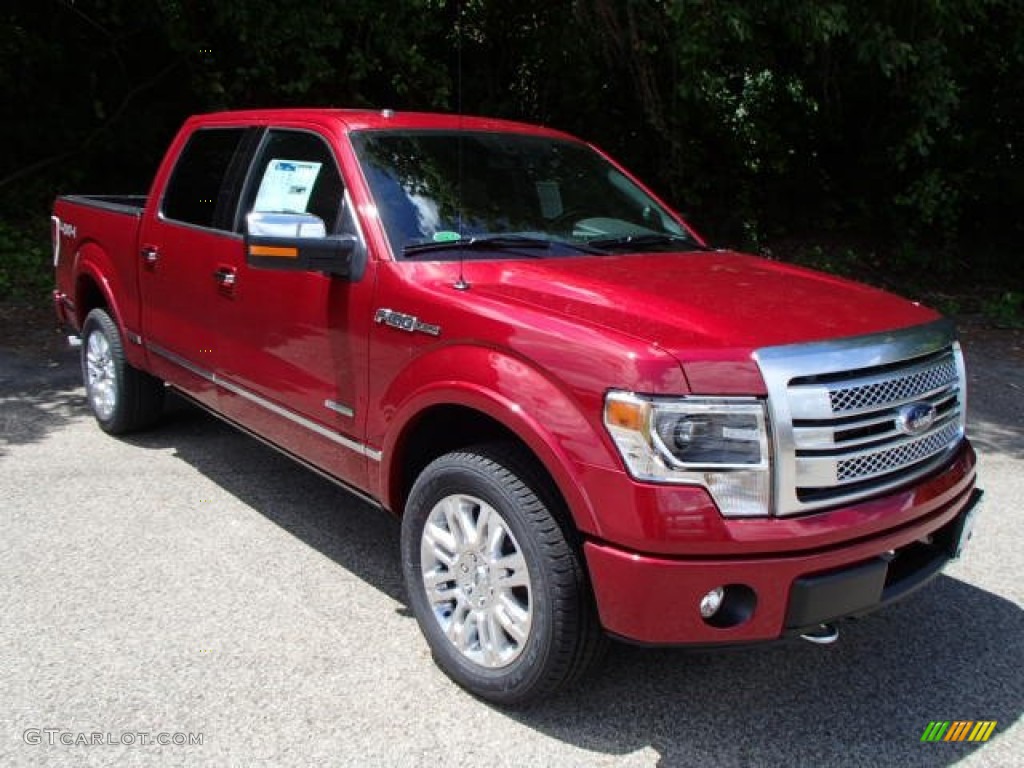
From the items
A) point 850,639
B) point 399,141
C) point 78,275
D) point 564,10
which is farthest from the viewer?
point 564,10

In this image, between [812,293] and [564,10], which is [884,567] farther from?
[564,10]

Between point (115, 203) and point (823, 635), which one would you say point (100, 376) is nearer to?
point (115, 203)

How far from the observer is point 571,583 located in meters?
2.67

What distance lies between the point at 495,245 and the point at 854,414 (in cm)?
149

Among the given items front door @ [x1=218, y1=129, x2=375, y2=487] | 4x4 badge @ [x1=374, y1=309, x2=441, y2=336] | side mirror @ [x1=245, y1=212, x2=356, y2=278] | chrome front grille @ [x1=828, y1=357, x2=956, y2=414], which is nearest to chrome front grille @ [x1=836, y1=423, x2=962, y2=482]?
chrome front grille @ [x1=828, y1=357, x2=956, y2=414]

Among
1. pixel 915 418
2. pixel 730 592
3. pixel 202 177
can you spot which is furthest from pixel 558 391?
pixel 202 177

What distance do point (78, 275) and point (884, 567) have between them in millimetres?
5038

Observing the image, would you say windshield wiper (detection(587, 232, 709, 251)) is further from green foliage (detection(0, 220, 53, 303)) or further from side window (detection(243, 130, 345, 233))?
green foliage (detection(0, 220, 53, 303))

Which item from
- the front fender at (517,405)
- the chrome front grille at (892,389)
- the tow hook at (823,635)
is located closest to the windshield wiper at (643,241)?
the front fender at (517,405)

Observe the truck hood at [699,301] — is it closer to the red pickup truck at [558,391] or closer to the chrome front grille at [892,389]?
the red pickup truck at [558,391]

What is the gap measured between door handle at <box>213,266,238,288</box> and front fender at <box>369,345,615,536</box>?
1267 millimetres

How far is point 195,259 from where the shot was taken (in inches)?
175

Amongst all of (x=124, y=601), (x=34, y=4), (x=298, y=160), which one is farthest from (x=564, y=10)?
(x=124, y=601)

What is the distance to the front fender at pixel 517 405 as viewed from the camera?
2.57 metres
